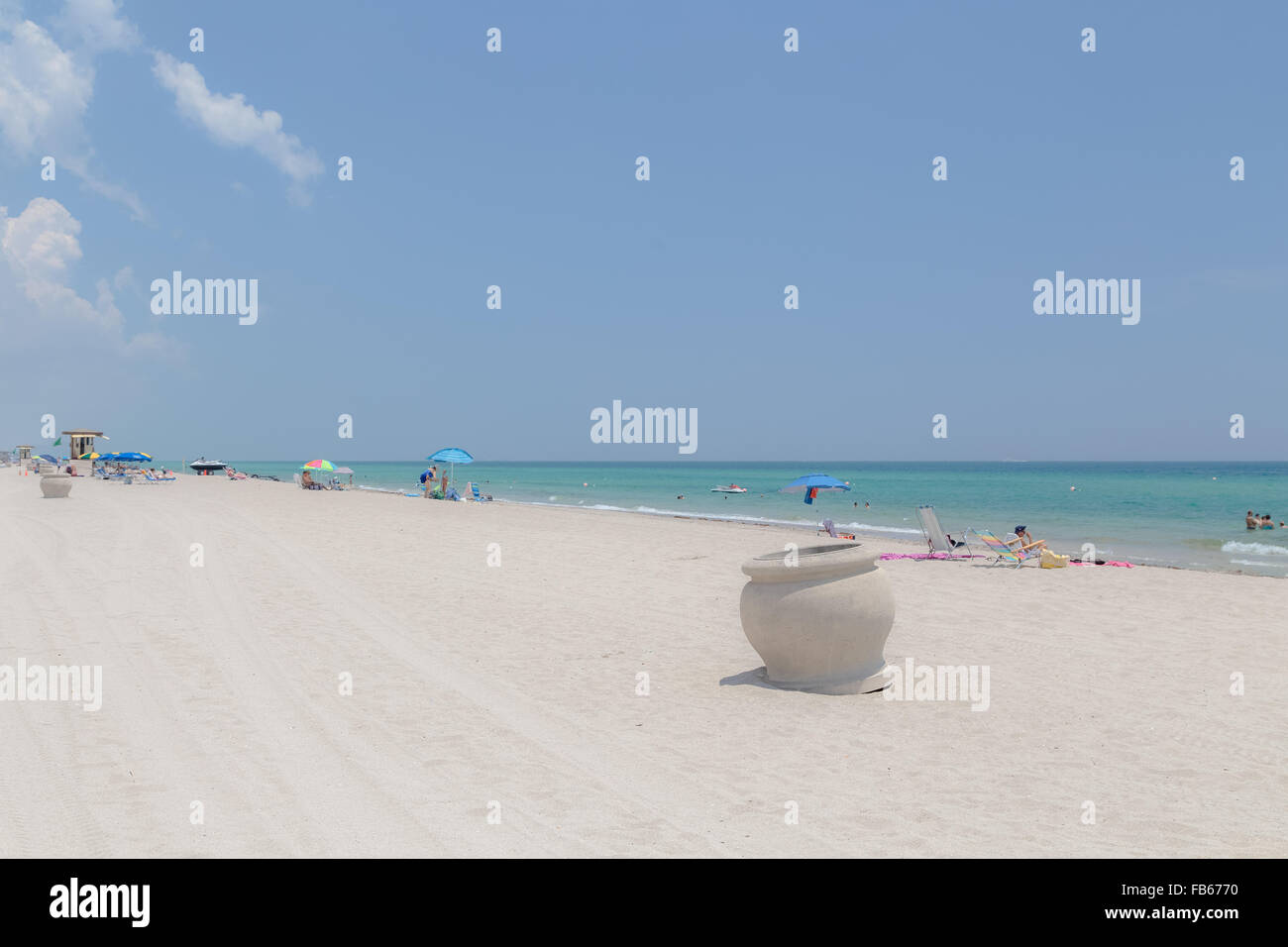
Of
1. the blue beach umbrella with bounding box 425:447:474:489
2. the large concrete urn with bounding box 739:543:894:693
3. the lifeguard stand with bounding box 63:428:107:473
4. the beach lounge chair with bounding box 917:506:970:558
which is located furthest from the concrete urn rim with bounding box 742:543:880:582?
the lifeguard stand with bounding box 63:428:107:473

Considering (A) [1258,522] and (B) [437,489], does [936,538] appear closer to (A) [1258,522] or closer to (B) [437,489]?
(A) [1258,522]

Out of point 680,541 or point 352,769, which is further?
point 680,541

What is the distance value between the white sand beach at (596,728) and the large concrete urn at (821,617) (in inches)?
8.0

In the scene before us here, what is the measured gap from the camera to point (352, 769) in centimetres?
464

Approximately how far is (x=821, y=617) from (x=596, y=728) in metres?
1.97

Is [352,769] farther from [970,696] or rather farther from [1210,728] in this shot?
[1210,728]

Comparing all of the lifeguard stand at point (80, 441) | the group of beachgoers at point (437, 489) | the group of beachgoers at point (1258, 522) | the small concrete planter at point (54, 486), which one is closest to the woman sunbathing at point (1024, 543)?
the group of beachgoers at point (1258, 522)

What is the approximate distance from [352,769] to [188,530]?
15.4 meters

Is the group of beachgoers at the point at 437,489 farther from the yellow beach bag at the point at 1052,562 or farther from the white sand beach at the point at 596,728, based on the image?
the yellow beach bag at the point at 1052,562

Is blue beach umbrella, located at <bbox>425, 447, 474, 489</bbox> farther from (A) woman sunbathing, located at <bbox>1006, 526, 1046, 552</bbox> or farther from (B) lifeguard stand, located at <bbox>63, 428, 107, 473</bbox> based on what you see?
(B) lifeguard stand, located at <bbox>63, 428, 107, 473</bbox>

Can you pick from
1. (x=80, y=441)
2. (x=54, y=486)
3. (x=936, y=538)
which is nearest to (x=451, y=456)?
(x=54, y=486)

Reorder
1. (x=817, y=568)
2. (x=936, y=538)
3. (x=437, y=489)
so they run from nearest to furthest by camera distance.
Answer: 1. (x=817, y=568)
2. (x=936, y=538)
3. (x=437, y=489)

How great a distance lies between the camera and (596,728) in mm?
5566
